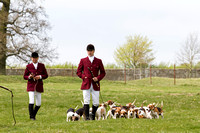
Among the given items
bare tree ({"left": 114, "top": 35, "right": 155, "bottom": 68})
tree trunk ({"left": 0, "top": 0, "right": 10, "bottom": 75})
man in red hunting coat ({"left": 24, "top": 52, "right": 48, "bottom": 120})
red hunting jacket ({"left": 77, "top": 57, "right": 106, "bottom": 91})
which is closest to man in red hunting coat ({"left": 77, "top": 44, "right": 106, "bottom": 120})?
red hunting jacket ({"left": 77, "top": 57, "right": 106, "bottom": 91})

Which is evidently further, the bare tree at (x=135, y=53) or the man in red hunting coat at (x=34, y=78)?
the bare tree at (x=135, y=53)

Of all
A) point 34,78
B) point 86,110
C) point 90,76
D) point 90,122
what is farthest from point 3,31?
point 90,122

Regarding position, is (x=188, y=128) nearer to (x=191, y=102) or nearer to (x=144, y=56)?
(x=191, y=102)

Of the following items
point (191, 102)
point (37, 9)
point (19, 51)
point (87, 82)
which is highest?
point (37, 9)

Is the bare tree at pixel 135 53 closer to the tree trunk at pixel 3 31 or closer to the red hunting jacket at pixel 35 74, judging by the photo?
the tree trunk at pixel 3 31

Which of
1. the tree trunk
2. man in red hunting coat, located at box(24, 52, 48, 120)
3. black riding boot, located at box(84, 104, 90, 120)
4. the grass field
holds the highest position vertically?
the tree trunk

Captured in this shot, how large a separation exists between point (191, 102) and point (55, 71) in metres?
34.8

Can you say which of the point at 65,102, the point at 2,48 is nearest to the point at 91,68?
the point at 65,102

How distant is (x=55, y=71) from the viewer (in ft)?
168

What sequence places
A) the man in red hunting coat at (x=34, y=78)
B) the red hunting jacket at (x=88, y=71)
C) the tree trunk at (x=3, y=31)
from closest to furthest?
the red hunting jacket at (x=88, y=71)
the man in red hunting coat at (x=34, y=78)
the tree trunk at (x=3, y=31)

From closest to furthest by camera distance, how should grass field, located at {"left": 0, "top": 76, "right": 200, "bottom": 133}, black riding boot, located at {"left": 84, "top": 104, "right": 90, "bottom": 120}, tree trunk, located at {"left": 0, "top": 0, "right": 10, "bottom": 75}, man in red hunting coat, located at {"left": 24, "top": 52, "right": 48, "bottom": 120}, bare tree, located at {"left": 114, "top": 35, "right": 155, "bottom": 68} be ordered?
grass field, located at {"left": 0, "top": 76, "right": 200, "bottom": 133} → black riding boot, located at {"left": 84, "top": 104, "right": 90, "bottom": 120} → man in red hunting coat, located at {"left": 24, "top": 52, "right": 48, "bottom": 120} → tree trunk, located at {"left": 0, "top": 0, "right": 10, "bottom": 75} → bare tree, located at {"left": 114, "top": 35, "right": 155, "bottom": 68}

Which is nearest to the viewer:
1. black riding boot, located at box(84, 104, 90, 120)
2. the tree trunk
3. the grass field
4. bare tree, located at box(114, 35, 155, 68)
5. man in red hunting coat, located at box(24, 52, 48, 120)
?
the grass field

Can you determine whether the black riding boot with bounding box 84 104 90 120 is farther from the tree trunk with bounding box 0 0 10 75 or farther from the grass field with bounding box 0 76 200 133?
the tree trunk with bounding box 0 0 10 75

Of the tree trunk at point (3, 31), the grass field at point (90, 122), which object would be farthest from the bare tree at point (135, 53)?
the grass field at point (90, 122)
